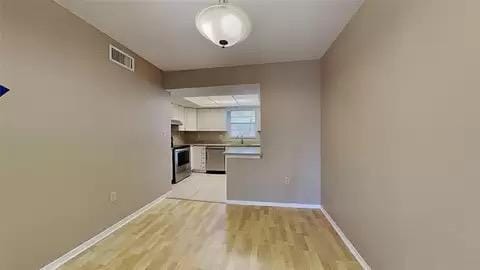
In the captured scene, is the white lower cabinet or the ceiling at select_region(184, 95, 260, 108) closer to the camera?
the ceiling at select_region(184, 95, 260, 108)

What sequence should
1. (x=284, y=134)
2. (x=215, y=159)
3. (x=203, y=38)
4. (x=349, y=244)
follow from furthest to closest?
(x=215, y=159) < (x=284, y=134) < (x=203, y=38) < (x=349, y=244)

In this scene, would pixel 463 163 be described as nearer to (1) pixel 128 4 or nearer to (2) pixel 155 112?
(1) pixel 128 4

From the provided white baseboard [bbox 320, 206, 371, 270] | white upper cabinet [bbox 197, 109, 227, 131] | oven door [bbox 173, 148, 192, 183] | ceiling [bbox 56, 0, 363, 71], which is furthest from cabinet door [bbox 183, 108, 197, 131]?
white baseboard [bbox 320, 206, 371, 270]

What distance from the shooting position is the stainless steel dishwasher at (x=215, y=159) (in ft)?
24.0

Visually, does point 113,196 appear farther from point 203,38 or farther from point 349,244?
point 349,244

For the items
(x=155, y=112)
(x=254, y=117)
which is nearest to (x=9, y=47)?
(x=155, y=112)

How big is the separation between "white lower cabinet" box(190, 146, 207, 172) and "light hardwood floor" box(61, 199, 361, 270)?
3592 millimetres

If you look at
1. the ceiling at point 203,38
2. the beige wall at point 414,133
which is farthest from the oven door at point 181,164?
the beige wall at point 414,133

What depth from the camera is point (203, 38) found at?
3006mm

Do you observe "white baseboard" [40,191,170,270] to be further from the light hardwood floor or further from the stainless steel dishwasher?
the stainless steel dishwasher

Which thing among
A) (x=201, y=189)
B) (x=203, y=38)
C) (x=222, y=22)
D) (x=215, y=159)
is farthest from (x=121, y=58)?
(x=215, y=159)

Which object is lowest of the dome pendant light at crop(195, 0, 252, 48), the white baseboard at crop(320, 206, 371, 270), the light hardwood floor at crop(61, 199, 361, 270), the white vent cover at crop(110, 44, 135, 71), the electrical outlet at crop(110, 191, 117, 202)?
the light hardwood floor at crop(61, 199, 361, 270)

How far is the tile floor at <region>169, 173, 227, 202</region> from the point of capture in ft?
15.3

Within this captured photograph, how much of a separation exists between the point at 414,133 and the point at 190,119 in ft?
21.8
